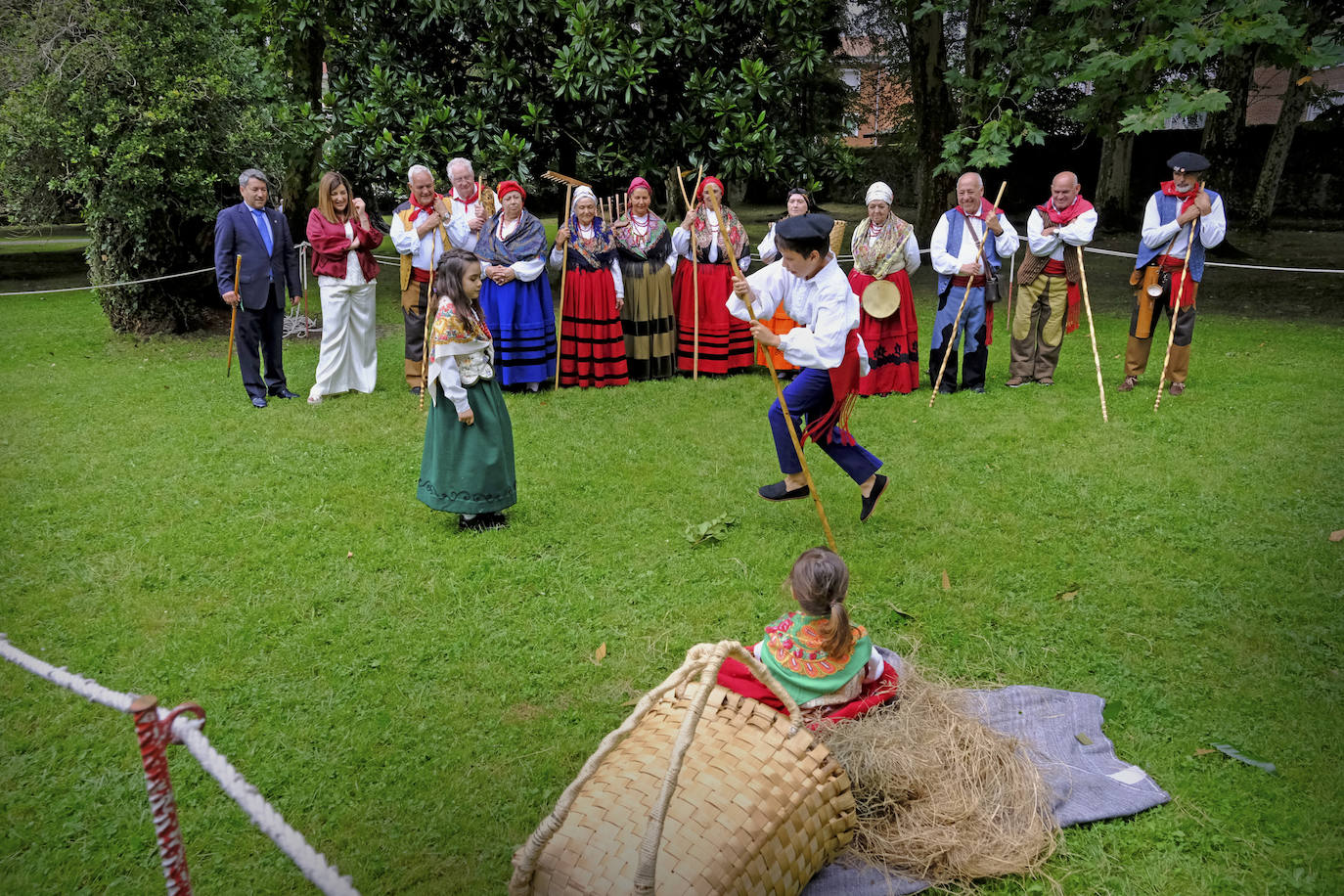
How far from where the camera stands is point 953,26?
22.2 m

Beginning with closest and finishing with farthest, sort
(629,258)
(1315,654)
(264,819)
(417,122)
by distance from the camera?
(264,819) → (1315,654) → (629,258) → (417,122)

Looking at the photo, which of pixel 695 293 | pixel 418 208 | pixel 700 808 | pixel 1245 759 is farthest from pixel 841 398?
pixel 418 208

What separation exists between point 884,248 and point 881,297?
1.45 feet

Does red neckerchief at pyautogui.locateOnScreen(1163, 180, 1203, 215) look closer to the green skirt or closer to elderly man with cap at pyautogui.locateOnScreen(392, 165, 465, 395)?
the green skirt

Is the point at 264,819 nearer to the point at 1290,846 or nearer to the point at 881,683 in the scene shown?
the point at 881,683

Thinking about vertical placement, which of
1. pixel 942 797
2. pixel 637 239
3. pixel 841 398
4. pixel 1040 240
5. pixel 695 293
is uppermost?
pixel 1040 240

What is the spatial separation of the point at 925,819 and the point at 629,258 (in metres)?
7.26

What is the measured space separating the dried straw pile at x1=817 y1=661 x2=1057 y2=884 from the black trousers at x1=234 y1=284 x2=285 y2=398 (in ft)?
23.1

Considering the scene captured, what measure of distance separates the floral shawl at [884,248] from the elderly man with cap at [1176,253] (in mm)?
2020

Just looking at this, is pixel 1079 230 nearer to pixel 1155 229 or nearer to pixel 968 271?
pixel 1155 229

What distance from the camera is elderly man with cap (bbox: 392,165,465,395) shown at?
8711 millimetres

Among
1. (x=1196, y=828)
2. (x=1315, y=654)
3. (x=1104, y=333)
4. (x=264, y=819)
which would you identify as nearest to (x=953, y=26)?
(x=1104, y=333)

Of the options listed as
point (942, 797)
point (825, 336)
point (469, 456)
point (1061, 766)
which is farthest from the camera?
point (469, 456)

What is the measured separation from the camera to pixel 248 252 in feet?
27.8
